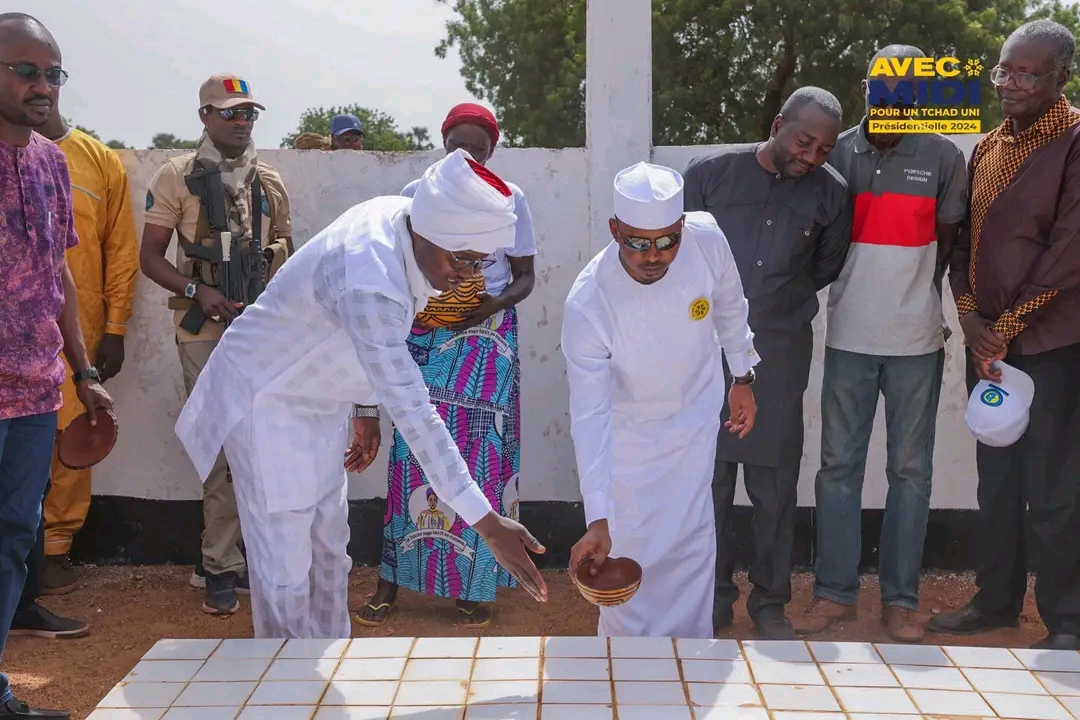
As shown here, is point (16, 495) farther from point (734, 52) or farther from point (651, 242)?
point (734, 52)

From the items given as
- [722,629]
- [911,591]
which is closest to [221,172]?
[722,629]

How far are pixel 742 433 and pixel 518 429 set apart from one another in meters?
1.34

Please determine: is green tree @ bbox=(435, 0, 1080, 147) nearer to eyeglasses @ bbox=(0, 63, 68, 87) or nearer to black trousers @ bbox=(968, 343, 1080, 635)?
black trousers @ bbox=(968, 343, 1080, 635)

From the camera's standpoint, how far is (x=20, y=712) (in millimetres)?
3277

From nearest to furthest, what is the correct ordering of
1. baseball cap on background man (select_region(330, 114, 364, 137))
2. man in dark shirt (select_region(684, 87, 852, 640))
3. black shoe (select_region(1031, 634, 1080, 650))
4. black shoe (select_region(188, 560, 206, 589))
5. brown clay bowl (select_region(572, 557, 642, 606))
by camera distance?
brown clay bowl (select_region(572, 557, 642, 606)) < black shoe (select_region(1031, 634, 1080, 650)) < man in dark shirt (select_region(684, 87, 852, 640)) < black shoe (select_region(188, 560, 206, 589)) < baseball cap on background man (select_region(330, 114, 364, 137))

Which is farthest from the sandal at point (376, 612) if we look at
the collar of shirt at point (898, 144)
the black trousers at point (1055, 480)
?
the collar of shirt at point (898, 144)

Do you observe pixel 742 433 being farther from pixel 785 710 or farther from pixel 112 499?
pixel 112 499

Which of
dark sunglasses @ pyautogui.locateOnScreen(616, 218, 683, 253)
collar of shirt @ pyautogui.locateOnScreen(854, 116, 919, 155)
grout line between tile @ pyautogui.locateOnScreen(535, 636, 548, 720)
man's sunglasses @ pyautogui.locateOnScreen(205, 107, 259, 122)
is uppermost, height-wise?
man's sunglasses @ pyautogui.locateOnScreen(205, 107, 259, 122)

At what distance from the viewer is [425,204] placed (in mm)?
2896

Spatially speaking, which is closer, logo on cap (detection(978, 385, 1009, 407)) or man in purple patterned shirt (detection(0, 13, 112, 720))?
man in purple patterned shirt (detection(0, 13, 112, 720))

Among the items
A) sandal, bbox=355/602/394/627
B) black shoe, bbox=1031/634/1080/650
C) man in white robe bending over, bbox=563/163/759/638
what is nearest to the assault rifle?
sandal, bbox=355/602/394/627

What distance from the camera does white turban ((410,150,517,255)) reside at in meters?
2.86

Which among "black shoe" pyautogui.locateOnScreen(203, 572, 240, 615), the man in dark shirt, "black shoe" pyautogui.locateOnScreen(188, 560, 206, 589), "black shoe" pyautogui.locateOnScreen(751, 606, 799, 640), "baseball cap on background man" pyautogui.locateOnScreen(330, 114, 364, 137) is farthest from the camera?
"baseball cap on background man" pyautogui.locateOnScreen(330, 114, 364, 137)

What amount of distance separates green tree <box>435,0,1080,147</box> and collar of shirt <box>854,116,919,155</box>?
16533mm
